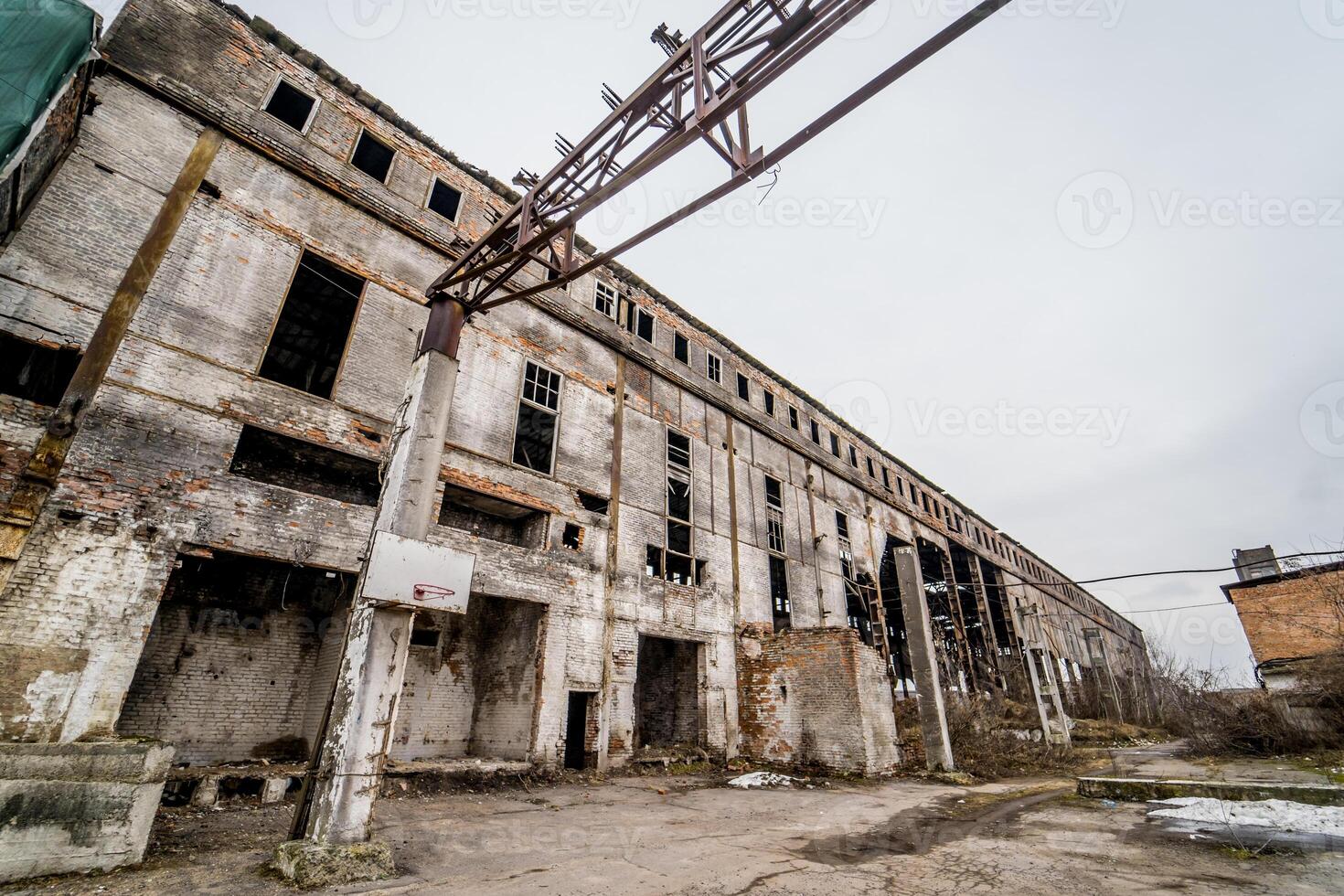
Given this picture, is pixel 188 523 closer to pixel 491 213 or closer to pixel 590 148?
pixel 590 148

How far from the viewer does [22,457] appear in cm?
606

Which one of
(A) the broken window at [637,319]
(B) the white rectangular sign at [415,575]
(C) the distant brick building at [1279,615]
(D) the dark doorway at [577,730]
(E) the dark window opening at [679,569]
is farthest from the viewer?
(C) the distant brick building at [1279,615]

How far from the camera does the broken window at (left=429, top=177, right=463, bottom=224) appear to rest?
456 inches

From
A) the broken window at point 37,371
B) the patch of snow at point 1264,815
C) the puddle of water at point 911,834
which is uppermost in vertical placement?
the broken window at point 37,371

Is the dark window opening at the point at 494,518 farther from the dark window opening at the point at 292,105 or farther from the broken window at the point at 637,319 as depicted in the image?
Answer: the dark window opening at the point at 292,105

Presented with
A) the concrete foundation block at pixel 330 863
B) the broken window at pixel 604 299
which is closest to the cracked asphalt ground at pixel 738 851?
the concrete foundation block at pixel 330 863

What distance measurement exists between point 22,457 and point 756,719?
42.1ft

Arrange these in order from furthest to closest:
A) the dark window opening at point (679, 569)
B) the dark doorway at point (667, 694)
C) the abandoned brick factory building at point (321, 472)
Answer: the dark window opening at point (679, 569)
the dark doorway at point (667, 694)
the abandoned brick factory building at point (321, 472)

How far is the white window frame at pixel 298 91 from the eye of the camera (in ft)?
31.0

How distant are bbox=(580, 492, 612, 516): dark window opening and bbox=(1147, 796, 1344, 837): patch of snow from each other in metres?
9.61

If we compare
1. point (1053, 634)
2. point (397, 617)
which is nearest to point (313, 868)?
point (397, 617)

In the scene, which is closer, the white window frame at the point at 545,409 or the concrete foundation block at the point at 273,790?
the concrete foundation block at the point at 273,790

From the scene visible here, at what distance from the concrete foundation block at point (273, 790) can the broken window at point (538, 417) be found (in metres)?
6.24

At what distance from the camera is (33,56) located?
5703 mm
